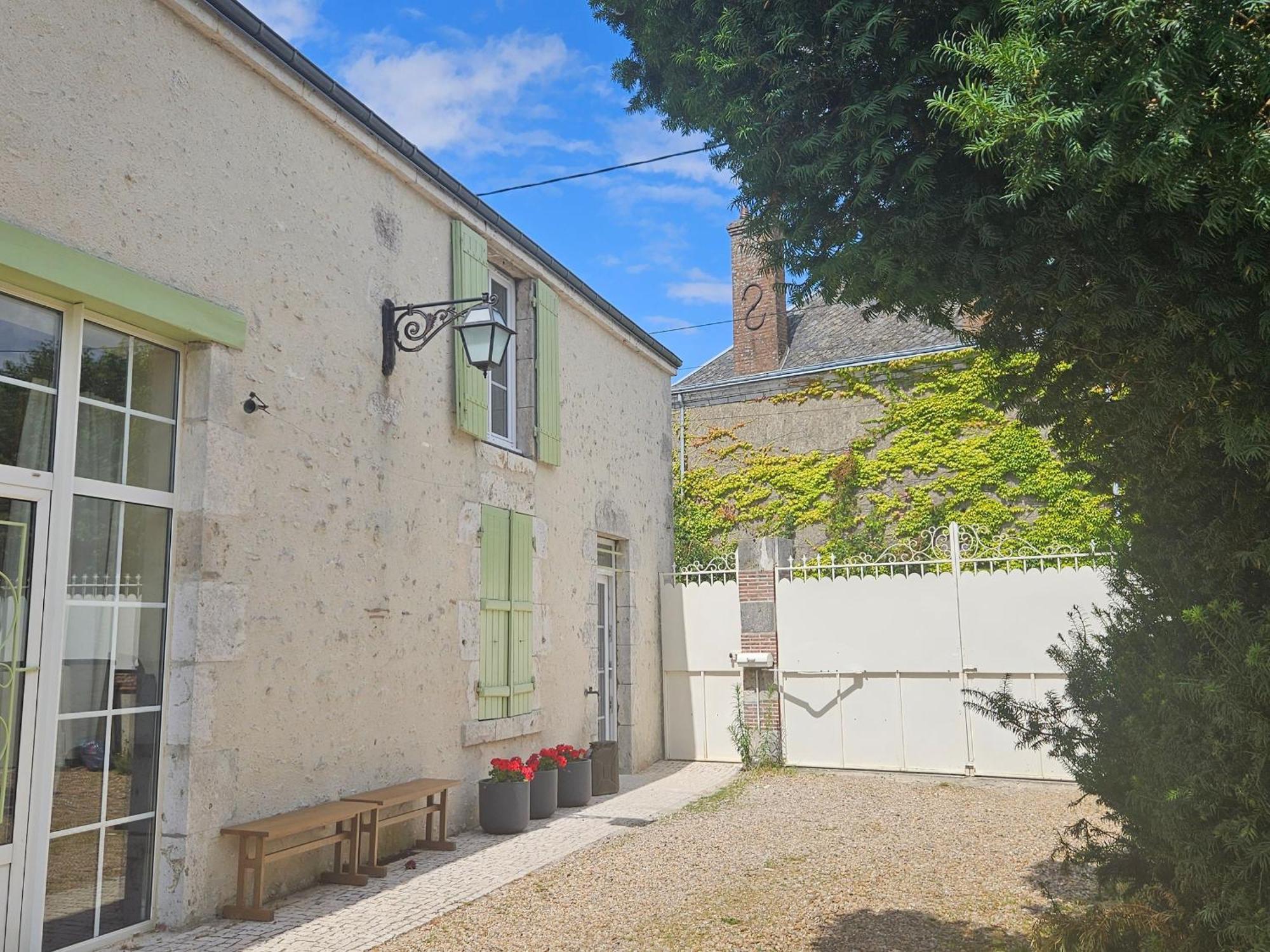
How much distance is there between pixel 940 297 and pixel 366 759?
4044mm

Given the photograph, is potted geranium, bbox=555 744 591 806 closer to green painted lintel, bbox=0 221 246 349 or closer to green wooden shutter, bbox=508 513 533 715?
green wooden shutter, bbox=508 513 533 715

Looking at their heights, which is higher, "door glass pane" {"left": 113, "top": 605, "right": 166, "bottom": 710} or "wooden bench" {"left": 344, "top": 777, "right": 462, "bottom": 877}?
"door glass pane" {"left": 113, "top": 605, "right": 166, "bottom": 710}

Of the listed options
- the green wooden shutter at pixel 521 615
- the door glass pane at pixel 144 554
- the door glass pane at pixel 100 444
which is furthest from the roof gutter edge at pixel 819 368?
the door glass pane at pixel 100 444

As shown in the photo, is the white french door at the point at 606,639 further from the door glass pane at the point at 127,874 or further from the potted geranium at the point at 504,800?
the door glass pane at the point at 127,874

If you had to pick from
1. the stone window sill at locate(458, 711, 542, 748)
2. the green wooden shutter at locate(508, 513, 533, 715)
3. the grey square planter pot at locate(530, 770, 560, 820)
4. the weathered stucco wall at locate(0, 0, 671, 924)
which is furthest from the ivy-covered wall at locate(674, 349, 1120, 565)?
the weathered stucco wall at locate(0, 0, 671, 924)

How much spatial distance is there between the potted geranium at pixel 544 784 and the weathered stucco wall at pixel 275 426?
0.29 meters

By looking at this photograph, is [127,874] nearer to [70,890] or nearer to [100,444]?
[70,890]

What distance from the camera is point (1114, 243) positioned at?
2.84 metres

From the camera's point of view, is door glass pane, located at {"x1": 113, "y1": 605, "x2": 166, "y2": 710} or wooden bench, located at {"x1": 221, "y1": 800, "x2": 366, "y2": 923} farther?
wooden bench, located at {"x1": 221, "y1": 800, "x2": 366, "y2": 923}

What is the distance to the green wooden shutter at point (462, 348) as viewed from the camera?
21.7 ft

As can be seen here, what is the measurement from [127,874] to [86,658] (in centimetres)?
96

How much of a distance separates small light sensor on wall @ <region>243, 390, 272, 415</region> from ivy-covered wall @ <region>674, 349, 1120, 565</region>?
6555 mm

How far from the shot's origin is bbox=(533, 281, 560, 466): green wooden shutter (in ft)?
25.5

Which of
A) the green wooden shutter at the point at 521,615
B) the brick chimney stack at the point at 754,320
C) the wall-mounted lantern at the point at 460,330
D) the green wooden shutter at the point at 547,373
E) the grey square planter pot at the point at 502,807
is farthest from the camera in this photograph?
the brick chimney stack at the point at 754,320
